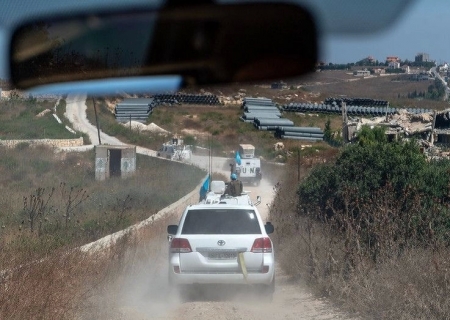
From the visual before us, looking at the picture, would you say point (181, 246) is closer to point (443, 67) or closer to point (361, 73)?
point (443, 67)

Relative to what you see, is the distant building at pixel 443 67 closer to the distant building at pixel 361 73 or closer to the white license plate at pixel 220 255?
the distant building at pixel 361 73

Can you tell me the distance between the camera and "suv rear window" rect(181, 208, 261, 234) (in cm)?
1092

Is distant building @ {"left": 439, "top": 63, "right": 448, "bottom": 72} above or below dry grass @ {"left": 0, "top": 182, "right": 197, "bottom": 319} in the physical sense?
above

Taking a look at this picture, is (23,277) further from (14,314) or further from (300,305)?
(300,305)

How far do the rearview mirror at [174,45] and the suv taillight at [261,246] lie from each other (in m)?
3.93

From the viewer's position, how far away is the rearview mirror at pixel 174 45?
1444 centimetres

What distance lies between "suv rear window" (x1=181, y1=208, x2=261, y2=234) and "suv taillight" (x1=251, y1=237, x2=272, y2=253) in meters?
0.21

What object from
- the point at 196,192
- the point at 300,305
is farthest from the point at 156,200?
the point at 300,305

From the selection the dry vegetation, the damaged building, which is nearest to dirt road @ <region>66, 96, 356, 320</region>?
the dry vegetation

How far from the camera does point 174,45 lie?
15758 mm

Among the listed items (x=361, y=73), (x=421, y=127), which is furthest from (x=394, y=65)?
(x=421, y=127)

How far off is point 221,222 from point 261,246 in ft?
2.36

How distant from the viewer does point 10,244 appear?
11.2 m

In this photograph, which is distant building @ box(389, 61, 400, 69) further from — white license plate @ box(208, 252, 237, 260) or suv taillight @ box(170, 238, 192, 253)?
suv taillight @ box(170, 238, 192, 253)
